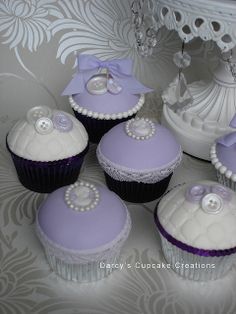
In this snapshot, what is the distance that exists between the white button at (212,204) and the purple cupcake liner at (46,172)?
310 mm

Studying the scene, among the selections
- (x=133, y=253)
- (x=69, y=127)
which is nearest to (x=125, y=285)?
(x=133, y=253)

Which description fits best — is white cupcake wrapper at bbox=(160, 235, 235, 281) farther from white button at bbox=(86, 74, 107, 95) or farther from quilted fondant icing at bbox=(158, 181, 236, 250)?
white button at bbox=(86, 74, 107, 95)

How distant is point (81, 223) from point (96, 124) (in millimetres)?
382

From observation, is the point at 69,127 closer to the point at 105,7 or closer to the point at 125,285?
the point at 125,285

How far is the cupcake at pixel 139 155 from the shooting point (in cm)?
105

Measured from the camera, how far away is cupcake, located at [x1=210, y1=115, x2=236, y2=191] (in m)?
1.06

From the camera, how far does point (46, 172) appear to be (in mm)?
1100

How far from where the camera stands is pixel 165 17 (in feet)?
3.41

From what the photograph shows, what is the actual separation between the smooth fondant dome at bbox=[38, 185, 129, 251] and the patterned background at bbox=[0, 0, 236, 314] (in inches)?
4.4

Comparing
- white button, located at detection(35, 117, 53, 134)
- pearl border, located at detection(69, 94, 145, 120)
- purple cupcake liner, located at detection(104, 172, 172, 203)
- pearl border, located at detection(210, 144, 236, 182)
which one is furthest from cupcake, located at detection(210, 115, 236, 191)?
white button, located at detection(35, 117, 53, 134)

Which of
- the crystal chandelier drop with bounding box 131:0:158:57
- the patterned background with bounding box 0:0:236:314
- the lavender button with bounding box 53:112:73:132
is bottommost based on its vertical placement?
the patterned background with bounding box 0:0:236:314

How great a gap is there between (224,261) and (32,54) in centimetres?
83

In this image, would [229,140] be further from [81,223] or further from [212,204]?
[81,223]

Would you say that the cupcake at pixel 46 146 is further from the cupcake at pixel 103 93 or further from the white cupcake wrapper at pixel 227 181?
the white cupcake wrapper at pixel 227 181
